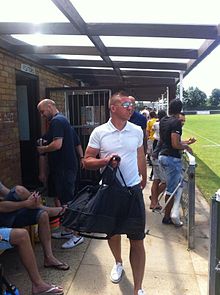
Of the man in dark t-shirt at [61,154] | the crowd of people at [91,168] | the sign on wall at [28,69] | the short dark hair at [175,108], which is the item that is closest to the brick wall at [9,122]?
the sign on wall at [28,69]

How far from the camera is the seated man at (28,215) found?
3195mm

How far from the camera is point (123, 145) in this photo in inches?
113

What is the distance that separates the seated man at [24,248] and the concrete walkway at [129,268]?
0.70 ft

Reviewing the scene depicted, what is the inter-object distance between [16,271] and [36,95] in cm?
364

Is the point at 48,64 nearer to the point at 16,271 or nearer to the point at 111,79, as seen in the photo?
the point at 111,79

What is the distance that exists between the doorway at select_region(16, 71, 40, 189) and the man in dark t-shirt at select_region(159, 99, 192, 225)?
278cm

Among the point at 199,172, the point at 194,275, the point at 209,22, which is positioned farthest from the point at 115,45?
the point at 199,172

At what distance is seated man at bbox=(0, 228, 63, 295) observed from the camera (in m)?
2.88

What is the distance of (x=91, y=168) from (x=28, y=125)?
3966mm

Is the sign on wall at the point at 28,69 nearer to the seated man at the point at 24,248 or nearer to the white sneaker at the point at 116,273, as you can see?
the seated man at the point at 24,248

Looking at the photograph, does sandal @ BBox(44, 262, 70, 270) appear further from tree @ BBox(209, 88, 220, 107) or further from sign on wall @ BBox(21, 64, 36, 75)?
tree @ BBox(209, 88, 220, 107)

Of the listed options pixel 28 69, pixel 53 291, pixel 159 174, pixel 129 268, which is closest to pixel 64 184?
pixel 129 268

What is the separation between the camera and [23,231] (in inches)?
115

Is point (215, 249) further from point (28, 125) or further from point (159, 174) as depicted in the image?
point (28, 125)
